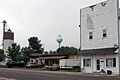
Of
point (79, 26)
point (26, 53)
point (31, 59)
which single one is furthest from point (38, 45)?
point (79, 26)

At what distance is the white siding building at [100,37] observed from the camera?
147 feet

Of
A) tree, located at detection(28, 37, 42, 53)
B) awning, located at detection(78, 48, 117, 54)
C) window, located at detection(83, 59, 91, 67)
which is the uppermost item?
tree, located at detection(28, 37, 42, 53)

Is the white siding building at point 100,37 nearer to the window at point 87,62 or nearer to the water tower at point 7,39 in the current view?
the window at point 87,62

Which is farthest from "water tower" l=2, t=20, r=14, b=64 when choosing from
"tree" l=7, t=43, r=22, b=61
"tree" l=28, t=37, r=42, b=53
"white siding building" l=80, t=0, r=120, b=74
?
"white siding building" l=80, t=0, r=120, b=74

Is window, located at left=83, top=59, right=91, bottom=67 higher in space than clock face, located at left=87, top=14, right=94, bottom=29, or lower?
lower

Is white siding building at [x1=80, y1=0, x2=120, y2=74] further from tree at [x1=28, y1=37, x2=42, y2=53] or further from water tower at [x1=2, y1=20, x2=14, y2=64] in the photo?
tree at [x1=28, y1=37, x2=42, y2=53]

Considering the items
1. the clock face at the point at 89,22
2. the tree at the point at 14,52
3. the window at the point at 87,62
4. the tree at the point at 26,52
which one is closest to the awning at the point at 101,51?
the window at the point at 87,62

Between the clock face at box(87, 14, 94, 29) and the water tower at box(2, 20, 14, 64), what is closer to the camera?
the clock face at box(87, 14, 94, 29)

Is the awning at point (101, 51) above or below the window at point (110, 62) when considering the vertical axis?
above

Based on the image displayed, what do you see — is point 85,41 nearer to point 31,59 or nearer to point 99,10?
point 99,10

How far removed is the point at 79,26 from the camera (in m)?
53.7

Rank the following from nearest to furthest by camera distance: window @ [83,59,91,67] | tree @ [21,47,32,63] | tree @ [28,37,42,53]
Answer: window @ [83,59,91,67], tree @ [21,47,32,63], tree @ [28,37,42,53]

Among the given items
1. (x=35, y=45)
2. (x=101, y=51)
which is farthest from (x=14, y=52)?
(x=101, y=51)

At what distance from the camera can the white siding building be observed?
147ft
